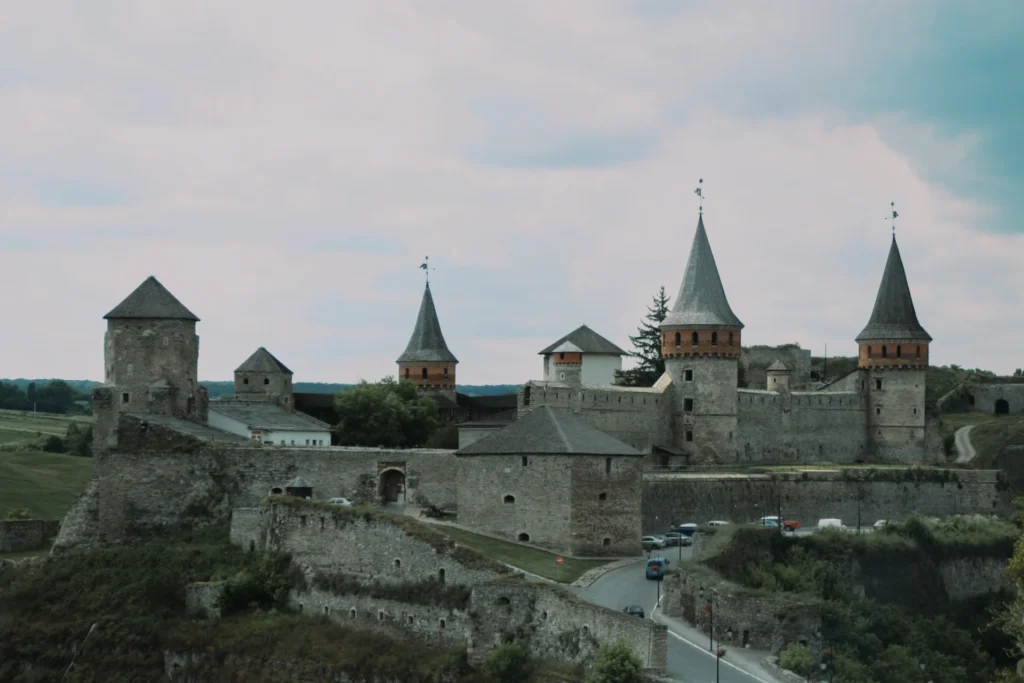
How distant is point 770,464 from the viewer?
77.9 m

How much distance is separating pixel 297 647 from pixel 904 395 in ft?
137

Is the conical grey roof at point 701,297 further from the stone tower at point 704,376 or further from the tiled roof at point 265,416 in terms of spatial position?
the tiled roof at point 265,416

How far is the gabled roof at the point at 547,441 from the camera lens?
54.7 metres

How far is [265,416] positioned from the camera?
70.4m

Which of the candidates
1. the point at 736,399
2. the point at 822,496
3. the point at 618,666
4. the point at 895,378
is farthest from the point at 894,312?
the point at 618,666

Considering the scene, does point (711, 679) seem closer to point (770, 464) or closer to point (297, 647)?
point (297, 647)

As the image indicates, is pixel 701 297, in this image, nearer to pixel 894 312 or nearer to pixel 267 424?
pixel 894 312

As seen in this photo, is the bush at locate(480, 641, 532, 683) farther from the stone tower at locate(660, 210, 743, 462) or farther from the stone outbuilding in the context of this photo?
the stone tower at locate(660, 210, 743, 462)

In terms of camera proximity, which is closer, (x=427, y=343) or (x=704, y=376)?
(x=704, y=376)

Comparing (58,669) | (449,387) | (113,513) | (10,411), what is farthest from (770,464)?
(10,411)

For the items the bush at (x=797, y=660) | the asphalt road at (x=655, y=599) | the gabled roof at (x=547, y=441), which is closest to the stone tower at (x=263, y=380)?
the gabled roof at (x=547, y=441)

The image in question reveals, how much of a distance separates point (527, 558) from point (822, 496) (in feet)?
70.8

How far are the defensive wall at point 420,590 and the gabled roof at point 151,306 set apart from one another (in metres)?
8.76

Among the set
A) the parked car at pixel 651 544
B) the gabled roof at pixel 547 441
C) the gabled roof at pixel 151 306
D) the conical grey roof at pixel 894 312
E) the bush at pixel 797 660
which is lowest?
the bush at pixel 797 660
